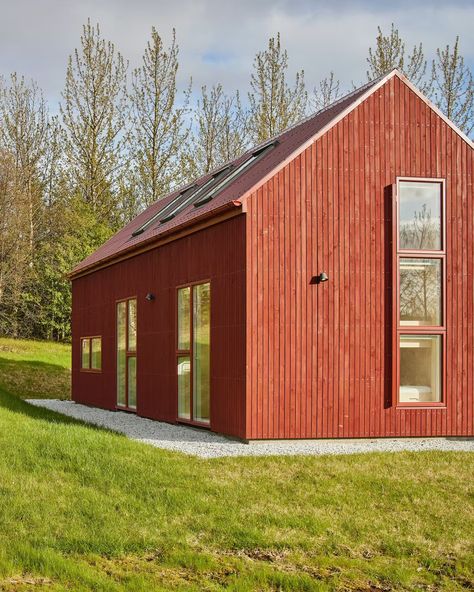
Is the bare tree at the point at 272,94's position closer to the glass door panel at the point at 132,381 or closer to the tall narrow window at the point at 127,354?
the tall narrow window at the point at 127,354

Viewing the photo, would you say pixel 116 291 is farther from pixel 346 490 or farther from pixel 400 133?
pixel 346 490

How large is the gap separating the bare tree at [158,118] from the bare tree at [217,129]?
0.77 meters

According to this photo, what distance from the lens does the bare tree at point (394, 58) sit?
3077cm

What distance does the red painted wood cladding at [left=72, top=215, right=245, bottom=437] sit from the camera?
12.8 m

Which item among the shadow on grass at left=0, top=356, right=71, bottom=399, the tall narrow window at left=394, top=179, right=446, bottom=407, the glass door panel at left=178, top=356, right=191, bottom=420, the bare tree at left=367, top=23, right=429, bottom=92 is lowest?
the shadow on grass at left=0, top=356, right=71, bottom=399

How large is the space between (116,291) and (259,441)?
311 inches

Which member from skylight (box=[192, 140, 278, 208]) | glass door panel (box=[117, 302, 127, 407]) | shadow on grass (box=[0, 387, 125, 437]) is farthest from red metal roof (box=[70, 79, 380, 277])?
shadow on grass (box=[0, 387, 125, 437])

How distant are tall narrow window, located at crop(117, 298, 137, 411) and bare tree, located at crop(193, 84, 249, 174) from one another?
1637cm

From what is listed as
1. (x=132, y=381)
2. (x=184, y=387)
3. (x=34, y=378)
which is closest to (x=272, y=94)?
(x=34, y=378)

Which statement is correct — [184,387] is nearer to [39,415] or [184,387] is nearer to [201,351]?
[201,351]

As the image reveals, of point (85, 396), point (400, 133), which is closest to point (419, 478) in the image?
point (400, 133)

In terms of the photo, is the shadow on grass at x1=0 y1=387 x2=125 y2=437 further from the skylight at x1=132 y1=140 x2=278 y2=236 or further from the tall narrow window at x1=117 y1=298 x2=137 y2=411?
the skylight at x1=132 y1=140 x2=278 y2=236

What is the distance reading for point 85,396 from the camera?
72.6 feet

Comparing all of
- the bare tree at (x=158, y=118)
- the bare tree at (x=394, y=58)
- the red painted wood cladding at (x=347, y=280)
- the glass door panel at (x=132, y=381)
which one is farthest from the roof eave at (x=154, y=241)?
the bare tree at (x=394, y=58)
